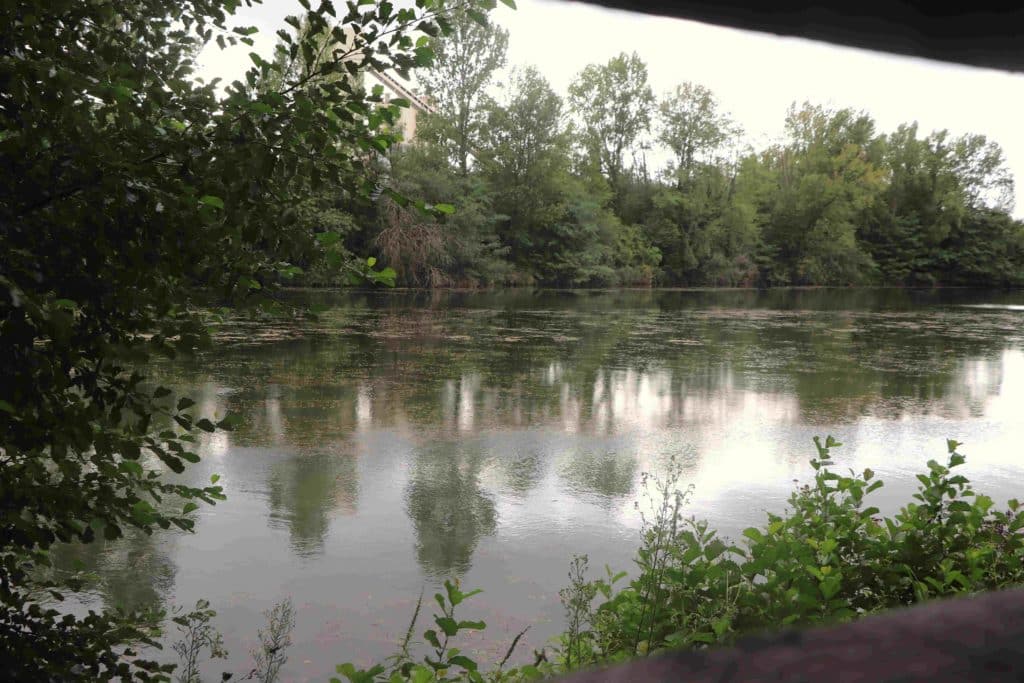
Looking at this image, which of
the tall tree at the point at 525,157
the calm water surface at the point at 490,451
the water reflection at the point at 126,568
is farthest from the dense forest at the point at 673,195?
the water reflection at the point at 126,568

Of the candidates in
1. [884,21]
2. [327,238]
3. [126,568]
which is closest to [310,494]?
[126,568]

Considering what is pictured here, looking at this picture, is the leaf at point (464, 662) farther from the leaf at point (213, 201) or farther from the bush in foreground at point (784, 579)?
the leaf at point (213, 201)

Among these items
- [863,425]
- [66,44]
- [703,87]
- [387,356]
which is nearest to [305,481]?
[66,44]

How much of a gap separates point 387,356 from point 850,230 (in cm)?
5319

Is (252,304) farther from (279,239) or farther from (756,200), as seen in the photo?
(756,200)

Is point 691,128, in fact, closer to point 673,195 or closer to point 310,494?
point 673,195

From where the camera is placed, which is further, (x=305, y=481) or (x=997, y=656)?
(x=305, y=481)

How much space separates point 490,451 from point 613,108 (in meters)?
53.2

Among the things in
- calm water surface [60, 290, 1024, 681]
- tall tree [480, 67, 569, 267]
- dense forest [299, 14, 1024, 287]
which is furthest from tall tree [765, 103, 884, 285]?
calm water surface [60, 290, 1024, 681]

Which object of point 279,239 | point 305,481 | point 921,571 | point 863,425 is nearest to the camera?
point 279,239

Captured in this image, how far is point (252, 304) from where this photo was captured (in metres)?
2.50

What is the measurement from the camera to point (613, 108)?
58.0m

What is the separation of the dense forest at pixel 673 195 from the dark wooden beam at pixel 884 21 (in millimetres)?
38166

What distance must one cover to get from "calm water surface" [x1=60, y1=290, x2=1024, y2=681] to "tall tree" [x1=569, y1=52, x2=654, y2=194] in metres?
41.9
